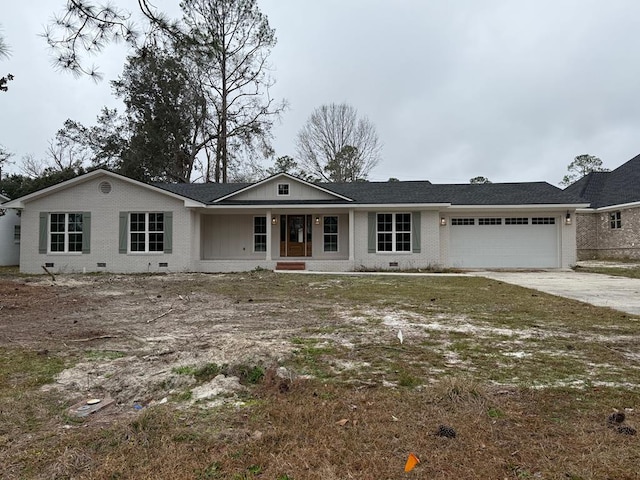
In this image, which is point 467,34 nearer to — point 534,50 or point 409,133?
point 534,50

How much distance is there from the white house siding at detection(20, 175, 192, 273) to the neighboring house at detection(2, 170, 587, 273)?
4cm

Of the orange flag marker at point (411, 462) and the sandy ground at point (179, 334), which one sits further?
the sandy ground at point (179, 334)

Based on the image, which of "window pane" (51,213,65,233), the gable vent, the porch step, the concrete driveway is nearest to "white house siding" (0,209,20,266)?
"window pane" (51,213,65,233)

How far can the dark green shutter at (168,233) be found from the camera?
51.9 ft

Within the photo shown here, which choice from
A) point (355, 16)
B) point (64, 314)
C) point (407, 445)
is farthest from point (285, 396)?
point (355, 16)

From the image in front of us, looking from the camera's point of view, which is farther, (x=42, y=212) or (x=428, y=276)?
(x=42, y=212)

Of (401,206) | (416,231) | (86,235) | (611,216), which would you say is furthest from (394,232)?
(611,216)

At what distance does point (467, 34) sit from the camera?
53.8 ft

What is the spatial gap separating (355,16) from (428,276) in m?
9.14

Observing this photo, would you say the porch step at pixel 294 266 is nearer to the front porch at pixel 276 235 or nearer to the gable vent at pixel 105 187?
the front porch at pixel 276 235

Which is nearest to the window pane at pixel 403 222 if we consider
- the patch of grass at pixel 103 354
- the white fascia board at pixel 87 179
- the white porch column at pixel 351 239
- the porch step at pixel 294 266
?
the white porch column at pixel 351 239

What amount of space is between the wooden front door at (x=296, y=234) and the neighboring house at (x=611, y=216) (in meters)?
14.6

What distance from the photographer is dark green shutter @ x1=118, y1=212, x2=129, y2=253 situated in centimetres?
1582

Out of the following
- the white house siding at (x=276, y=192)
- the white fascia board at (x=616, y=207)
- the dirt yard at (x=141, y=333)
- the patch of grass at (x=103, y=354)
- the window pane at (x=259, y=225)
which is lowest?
the patch of grass at (x=103, y=354)
